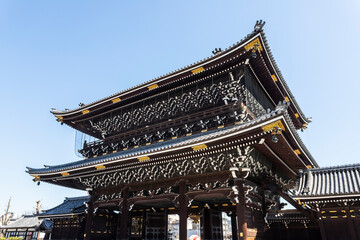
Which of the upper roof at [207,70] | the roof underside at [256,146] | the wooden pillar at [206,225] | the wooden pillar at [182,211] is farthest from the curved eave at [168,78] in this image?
the wooden pillar at [206,225]

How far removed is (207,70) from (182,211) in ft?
25.3

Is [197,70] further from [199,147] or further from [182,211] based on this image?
[182,211]

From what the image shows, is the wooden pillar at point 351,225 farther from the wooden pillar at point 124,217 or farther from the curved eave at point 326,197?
the wooden pillar at point 124,217

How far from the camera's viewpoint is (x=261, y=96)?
16938mm

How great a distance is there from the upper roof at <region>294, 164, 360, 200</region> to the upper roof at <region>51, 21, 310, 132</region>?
582cm

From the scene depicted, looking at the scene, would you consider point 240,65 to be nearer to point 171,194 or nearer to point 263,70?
point 263,70

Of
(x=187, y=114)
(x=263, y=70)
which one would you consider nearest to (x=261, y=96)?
(x=263, y=70)

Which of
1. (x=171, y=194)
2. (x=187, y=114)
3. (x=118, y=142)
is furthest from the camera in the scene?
(x=118, y=142)

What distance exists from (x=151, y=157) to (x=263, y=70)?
815cm

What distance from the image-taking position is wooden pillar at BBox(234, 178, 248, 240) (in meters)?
10.9

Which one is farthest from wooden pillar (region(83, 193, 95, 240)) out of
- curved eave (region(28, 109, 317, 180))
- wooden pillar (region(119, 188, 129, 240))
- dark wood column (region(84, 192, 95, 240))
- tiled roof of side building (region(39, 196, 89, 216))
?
tiled roof of side building (region(39, 196, 89, 216))

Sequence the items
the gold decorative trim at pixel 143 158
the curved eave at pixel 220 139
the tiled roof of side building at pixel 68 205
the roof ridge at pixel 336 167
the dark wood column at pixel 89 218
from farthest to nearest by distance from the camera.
Result: the tiled roof of side building at pixel 68 205, the dark wood column at pixel 89 218, the roof ridge at pixel 336 167, the gold decorative trim at pixel 143 158, the curved eave at pixel 220 139

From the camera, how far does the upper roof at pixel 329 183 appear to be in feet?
36.9

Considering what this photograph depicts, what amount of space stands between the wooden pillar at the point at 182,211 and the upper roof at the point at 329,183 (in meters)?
5.32
